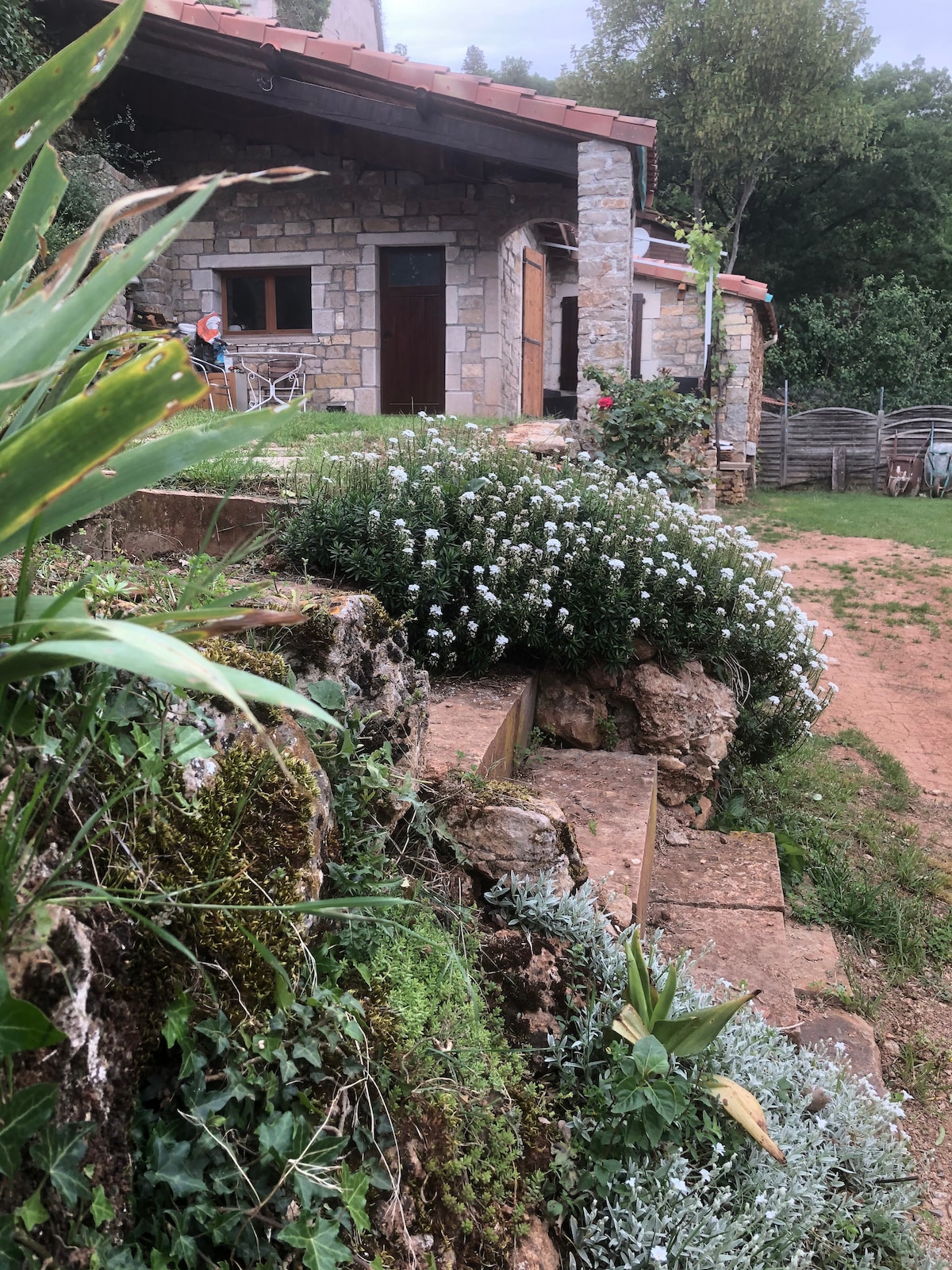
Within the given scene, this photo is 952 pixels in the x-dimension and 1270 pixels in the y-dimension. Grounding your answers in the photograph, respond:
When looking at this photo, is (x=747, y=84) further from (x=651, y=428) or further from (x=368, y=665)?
(x=368, y=665)

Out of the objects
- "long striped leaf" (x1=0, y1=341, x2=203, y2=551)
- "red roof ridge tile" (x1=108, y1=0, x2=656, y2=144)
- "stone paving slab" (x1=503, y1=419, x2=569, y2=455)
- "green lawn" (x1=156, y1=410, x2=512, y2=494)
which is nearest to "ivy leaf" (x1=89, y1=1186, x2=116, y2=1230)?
"long striped leaf" (x1=0, y1=341, x2=203, y2=551)

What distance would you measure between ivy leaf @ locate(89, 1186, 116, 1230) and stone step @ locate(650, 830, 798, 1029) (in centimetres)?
178

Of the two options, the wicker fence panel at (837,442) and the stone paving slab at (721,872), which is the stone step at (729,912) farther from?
the wicker fence panel at (837,442)

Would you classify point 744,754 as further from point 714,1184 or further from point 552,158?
point 552,158

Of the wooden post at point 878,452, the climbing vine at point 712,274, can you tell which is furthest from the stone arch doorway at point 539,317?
the wooden post at point 878,452

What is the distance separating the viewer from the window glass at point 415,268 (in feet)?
37.0

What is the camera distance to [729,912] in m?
3.36

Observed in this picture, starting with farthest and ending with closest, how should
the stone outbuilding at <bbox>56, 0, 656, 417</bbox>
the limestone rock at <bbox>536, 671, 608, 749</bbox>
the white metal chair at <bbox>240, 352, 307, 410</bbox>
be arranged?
1. the white metal chair at <bbox>240, 352, 307, 410</bbox>
2. the stone outbuilding at <bbox>56, 0, 656, 417</bbox>
3. the limestone rock at <bbox>536, 671, 608, 749</bbox>

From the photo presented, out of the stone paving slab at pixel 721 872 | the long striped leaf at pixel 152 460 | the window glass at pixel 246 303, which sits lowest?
the stone paving slab at pixel 721 872

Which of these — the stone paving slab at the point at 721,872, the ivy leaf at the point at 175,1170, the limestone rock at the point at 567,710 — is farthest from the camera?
the limestone rock at the point at 567,710

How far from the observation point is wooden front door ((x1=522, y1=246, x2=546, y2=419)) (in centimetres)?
1323

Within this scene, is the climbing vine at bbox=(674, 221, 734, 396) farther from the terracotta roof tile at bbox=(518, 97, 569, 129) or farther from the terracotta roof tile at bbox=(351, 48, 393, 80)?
the terracotta roof tile at bbox=(351, 48, 393, 80)

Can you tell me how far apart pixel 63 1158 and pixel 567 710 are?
132 inches

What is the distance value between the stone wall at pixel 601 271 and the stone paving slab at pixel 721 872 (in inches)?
189
